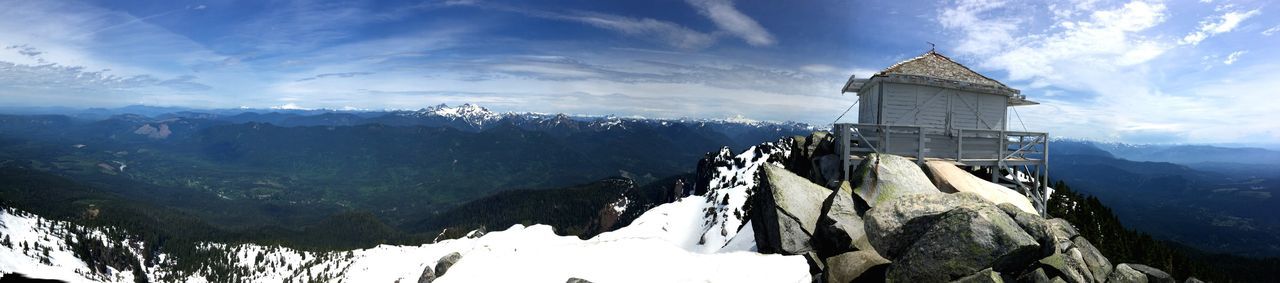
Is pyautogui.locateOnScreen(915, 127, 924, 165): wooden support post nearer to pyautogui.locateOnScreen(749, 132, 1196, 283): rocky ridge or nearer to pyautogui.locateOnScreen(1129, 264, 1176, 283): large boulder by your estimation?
pyautogui.locateOnScreen(749, 132, 1196, 283): rocky ridge

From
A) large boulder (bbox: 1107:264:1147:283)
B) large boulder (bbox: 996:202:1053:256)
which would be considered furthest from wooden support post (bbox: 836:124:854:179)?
large boulder (bbox: 1107:264:1147:283)

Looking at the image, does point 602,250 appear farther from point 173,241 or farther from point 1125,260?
point 173,241

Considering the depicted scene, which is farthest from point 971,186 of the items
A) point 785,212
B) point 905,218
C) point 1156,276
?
point 785,212

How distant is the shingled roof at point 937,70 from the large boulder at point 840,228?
34.9ft

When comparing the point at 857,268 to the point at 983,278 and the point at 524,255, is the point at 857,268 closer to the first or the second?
the point at 983,278

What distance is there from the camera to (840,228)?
15883mm

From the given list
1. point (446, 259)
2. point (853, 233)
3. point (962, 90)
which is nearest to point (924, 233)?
point (853, 233)

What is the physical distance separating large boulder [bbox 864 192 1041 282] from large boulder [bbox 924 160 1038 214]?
5.47 meters

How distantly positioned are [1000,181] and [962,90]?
245 inches

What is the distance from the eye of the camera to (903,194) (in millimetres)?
16922

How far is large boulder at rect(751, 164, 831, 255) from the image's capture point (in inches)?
665

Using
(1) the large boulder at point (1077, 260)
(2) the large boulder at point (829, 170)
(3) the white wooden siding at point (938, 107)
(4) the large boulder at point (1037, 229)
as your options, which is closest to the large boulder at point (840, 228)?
(4) the large boulder at point (1037, 229)

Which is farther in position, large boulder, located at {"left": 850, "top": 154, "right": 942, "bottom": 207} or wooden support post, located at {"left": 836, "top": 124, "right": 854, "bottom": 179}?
wooden support post, located at {"left": 836, "top": 124, "right": 854, "bottom": 179}

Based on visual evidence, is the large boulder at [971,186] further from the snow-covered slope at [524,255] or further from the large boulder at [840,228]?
the snow-covered slope at [524,255]
